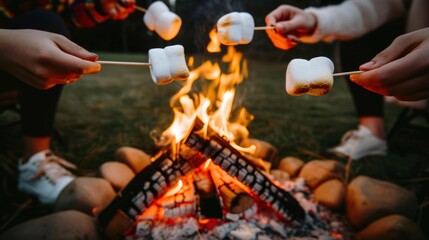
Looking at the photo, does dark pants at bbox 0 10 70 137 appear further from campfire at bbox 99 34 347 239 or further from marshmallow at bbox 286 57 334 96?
marshmallow at bbox 286 57 334 96

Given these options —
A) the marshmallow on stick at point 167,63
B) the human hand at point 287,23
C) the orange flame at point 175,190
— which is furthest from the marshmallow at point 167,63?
the human hand at point 287,23

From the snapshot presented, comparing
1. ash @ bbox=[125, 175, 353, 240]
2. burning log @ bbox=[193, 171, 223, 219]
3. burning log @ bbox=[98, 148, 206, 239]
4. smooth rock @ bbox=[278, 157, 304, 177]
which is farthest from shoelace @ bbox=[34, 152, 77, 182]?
smooth rock @ bbox=[278, 157, 304, 177]

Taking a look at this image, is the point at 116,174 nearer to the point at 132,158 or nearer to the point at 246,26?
the point at 132,158

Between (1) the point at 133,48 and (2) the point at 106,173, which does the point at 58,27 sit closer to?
(2) the point at 106,173

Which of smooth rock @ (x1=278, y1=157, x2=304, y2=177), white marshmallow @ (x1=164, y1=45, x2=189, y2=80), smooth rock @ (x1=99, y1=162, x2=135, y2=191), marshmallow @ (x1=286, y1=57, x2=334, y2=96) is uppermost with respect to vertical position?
white marshmallow @ (x1=164, y1=45, x2=189, y2=80)

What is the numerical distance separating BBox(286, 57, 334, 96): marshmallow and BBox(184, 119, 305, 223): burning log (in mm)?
552

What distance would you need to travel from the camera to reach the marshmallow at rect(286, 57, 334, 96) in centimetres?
116

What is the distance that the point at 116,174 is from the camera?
6.86 feet

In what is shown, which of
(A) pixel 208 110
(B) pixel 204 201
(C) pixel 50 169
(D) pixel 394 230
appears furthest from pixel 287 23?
(C) pixel 50 169

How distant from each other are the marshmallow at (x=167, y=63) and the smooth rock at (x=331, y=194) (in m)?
1.26

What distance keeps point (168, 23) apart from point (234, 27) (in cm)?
40

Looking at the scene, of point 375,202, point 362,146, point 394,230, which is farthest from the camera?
point 362,146

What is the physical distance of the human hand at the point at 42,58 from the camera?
1068mm

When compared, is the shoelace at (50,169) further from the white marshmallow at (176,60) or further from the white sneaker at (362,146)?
the white sneaker at (362,146)
